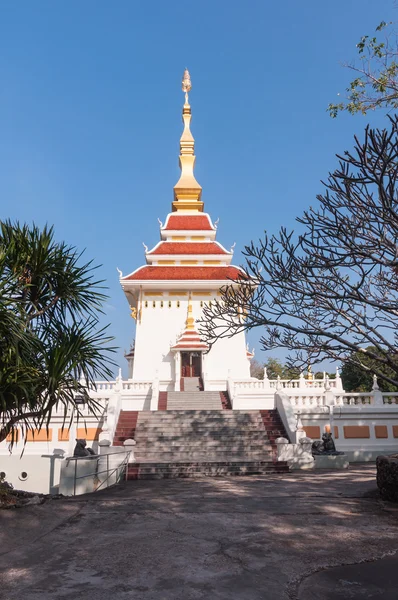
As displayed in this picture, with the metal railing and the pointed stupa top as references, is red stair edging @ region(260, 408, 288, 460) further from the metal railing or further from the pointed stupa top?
the pointed stupa top

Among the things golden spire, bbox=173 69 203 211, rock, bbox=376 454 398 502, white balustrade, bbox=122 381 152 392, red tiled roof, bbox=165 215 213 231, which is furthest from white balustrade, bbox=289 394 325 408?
golden spire, bbox=173 69 203 211

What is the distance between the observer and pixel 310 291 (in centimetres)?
948

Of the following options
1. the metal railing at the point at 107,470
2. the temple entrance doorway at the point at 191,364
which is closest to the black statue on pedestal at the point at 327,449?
the metal railing at the point at 107,470

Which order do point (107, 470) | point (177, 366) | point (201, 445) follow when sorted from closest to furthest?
point (107, 470) → point (201, 445) → point (177, 366)

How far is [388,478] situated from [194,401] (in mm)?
13711

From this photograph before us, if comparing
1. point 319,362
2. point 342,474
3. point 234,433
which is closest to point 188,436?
point 234,433

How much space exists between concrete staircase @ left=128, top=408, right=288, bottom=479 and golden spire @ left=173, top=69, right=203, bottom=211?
66.1 ft

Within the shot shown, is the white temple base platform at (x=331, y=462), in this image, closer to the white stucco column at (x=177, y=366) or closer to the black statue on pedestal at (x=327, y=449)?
the black statue on pedestal at (x=327, y=449)

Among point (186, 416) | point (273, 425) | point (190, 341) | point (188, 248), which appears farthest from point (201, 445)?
point (188, 248)

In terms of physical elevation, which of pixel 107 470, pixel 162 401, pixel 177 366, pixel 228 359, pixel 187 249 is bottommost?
pixel 107 470

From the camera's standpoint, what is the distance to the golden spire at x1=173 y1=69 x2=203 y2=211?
35375 mm

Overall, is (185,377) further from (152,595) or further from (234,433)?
(152,595)

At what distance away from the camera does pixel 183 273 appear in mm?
29672

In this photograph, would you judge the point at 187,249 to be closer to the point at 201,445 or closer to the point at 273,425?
the point at 273,425
